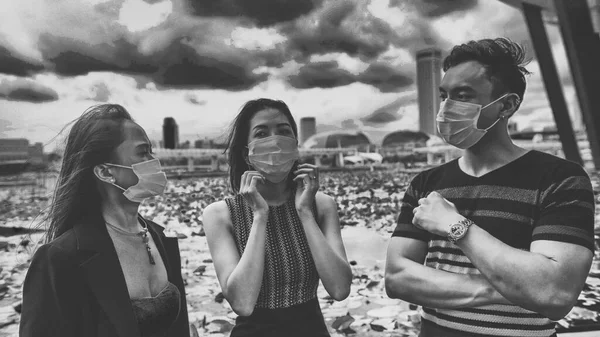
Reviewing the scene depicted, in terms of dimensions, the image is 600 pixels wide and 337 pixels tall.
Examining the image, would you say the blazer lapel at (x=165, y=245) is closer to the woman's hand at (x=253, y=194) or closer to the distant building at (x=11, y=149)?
the woman's hand at (x=253, y=194)

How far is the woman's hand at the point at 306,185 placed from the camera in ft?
4.54

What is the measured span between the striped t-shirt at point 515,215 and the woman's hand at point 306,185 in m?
0.38

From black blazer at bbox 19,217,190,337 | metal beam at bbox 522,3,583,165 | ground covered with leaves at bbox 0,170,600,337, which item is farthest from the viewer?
metal beam at bbox 522,3,583,165

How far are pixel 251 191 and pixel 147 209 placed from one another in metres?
2.10

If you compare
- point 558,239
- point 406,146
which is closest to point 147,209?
point 406,146

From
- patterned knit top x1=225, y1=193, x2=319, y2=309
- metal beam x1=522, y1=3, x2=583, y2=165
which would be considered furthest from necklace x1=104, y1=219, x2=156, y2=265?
metal beam x1=522, y1=3, x2=583, y2=165

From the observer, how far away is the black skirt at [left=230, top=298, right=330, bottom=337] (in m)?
1.33

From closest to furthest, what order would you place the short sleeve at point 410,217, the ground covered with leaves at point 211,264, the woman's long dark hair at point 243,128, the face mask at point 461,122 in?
the face mask at point 461,122 → the short sleeve at point 410,217 → the woman's long dark hair at point 243,128 → the ground covered with leaves at point 211,264

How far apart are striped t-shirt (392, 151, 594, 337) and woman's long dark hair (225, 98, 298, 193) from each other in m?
0.56

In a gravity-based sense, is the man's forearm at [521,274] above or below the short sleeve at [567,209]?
below

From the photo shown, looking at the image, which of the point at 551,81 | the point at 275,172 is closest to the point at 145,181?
the point at 275,172

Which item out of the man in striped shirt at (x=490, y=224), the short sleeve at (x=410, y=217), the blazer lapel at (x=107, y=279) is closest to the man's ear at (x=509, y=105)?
the man in striped shirt at (x=490, y=224)

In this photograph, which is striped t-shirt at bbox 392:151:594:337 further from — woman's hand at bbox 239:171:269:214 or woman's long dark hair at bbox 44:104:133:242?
woman's long dark hair at bbox 44:104:133:242

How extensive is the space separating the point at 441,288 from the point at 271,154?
24.7 inches
